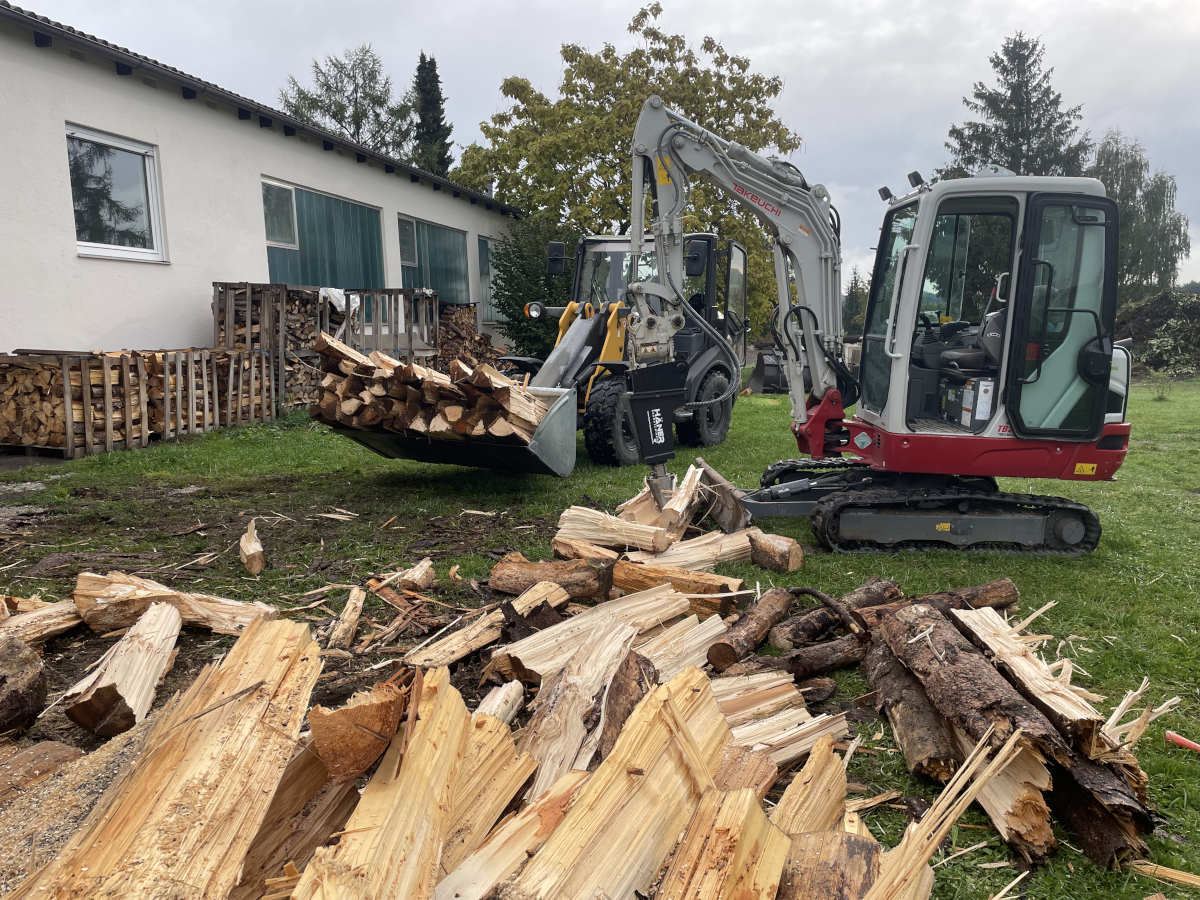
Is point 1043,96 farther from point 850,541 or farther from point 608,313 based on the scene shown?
point 850,541

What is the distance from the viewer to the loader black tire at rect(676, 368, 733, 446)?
10125 millimetres

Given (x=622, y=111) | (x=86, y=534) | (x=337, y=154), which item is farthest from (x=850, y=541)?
(x=622, y=111)

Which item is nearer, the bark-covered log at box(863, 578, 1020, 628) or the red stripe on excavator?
the bark-covered log at box(863, 578, 1020, 628)

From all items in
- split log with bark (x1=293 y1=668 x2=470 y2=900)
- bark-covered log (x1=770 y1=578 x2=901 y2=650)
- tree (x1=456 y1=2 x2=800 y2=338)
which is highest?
tree (x1=456 y1=2 x2=800 y2=338)

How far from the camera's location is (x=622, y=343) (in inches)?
356

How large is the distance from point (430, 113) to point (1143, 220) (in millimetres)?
35931

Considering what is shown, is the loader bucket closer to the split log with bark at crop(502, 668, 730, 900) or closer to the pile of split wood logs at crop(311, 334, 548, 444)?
the pile of split wood logs at crop(311, 334, 548, 444)

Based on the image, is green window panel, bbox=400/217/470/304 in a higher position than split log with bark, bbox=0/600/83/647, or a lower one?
higher

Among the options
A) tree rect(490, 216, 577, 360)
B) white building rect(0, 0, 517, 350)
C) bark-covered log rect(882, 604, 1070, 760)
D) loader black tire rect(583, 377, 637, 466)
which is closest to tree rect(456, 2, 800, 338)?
tree rect(490, 216, 577, 360)

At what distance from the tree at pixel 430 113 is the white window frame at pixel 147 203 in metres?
27.1

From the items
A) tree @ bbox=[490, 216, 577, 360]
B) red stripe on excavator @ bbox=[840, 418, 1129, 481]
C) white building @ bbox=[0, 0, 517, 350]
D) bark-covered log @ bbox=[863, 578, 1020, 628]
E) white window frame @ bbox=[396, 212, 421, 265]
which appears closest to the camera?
bark-covered log @ bbox=[863, 578, 1020, 628]

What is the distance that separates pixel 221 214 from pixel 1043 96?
39.1 meters

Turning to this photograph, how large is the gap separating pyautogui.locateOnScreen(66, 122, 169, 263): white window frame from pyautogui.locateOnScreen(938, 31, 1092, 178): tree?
35884mm

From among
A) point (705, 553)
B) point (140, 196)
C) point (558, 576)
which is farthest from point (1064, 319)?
point (140, 196)
